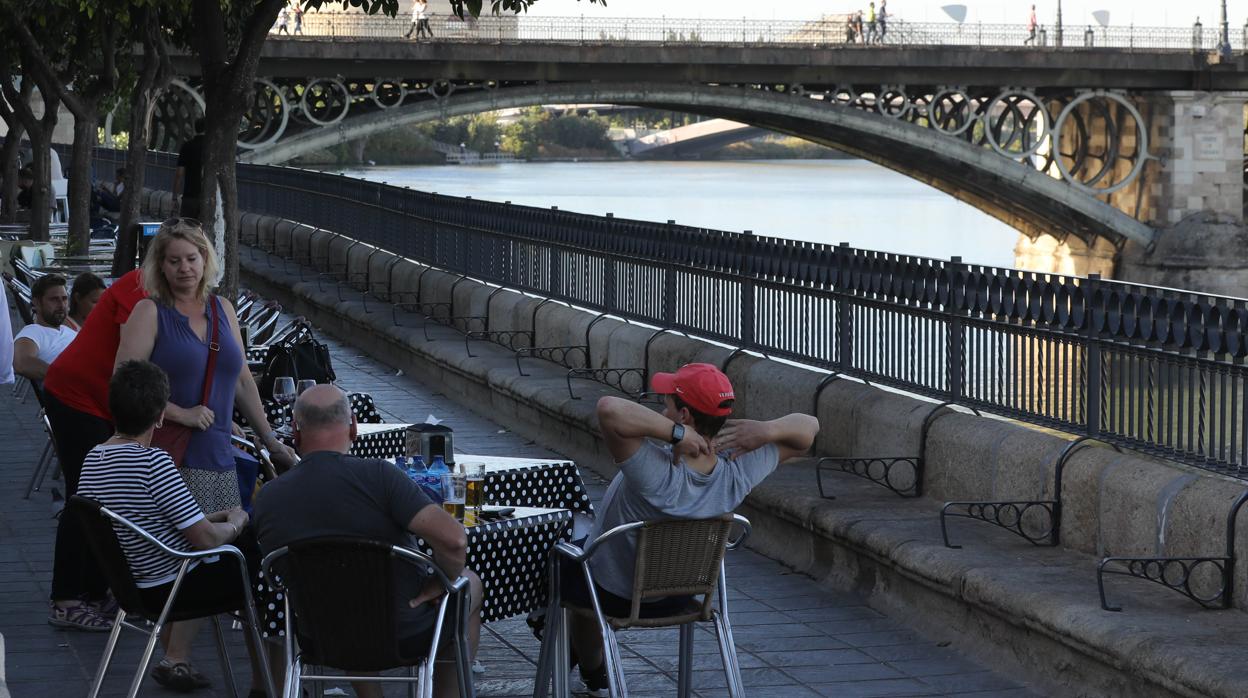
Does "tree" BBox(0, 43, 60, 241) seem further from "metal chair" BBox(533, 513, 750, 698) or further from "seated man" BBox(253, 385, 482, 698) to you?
"seated man" BBox(253, 385, 482, 698)

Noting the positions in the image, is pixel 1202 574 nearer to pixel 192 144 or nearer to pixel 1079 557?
pixel 1079 557

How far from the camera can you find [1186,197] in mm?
52719

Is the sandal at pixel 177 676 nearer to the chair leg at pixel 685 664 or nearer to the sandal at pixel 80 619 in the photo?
the sandal at pixel 80 619

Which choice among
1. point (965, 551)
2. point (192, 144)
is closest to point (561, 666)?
point (965, 551)

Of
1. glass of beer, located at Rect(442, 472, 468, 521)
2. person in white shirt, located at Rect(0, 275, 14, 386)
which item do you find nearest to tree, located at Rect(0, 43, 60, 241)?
person in white shirt, located at Rect(0, 275, 14, 386)

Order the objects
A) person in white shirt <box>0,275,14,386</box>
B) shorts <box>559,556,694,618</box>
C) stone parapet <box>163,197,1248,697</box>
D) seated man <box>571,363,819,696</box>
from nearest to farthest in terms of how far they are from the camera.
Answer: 1. seated man <box>571,363,819,696</box>
2. shorts <box>559,556,694,618</box>
3. stone parapet <box>163,197,1248,697</box>
4. person in white shirt <box>0,275,14,386</box>

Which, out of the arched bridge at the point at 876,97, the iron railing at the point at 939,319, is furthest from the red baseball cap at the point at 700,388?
the arched bridge at the point at 876,97

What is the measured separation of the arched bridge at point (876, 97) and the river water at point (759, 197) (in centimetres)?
282

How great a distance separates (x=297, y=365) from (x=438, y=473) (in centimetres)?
284

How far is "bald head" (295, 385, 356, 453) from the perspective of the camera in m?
4.64

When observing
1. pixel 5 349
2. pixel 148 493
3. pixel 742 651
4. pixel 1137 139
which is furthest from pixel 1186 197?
pixel 148 493

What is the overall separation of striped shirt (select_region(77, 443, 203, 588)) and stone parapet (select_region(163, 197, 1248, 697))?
2563mm

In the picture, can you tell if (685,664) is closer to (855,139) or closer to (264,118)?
(264,118)

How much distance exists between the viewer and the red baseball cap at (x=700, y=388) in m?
5.08
